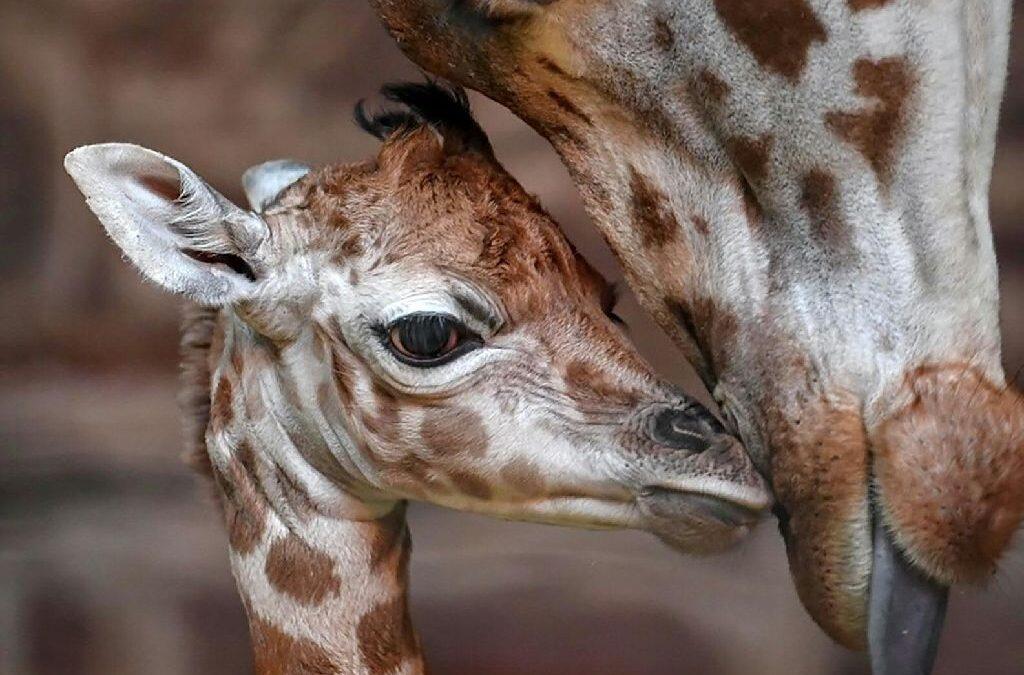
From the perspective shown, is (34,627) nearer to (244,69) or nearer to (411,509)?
(411,509)

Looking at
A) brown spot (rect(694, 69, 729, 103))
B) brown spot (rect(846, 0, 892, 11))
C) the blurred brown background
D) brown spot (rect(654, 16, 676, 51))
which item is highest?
brown spot (rect(654, 16, 676, 51))

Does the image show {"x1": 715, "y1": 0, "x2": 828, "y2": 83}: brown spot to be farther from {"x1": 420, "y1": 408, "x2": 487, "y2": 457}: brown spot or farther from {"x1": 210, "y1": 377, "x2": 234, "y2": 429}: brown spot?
{"x1": 210, "y1": 377, "x2": 234, "y2": 429}: brown spot

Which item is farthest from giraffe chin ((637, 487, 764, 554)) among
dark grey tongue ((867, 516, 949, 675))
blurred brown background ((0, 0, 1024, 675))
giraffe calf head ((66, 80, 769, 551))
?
blurred brown background ((0, 0, 1024, 675))

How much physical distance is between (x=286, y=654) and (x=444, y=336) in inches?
19.6

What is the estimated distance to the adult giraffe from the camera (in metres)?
1.22

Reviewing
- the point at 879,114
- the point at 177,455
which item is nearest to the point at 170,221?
the point at 879,114

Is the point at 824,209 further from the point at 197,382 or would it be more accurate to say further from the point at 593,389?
the point at 197,382

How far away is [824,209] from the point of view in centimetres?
127

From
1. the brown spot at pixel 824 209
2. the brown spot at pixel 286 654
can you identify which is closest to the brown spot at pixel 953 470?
the brown spot at pixel 824 209

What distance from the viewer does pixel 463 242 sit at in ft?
4.71

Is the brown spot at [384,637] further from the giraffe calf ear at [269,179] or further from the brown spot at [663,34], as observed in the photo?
the brown spot at [663,34]

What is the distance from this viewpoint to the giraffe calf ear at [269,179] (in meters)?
1.80

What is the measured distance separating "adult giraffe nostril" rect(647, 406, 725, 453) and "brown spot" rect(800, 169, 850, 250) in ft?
0.76

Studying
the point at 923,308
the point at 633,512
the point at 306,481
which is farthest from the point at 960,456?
the point at 306,481
